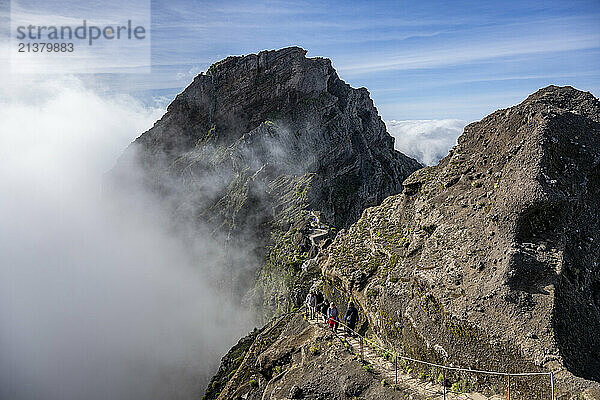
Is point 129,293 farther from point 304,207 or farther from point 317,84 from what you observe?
point 317,84

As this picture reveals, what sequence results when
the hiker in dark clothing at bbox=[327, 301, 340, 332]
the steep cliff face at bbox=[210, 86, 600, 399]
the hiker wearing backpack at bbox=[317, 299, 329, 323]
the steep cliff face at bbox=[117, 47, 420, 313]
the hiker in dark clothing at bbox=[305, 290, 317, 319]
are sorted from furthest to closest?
1. the steep cliff face at bbox=[117, 47, 420, 313]
2. the hiker in dark clothing at bbox=[305, 290, 317, 319]
3. the hiker wearing backpack at bbox=[317, 299, 329, 323]
4. the hiker in dark clothing at bbox=[327, 301, 340, 332]
5. the steep cliff face at bbox=[210, 86, 600, 399]

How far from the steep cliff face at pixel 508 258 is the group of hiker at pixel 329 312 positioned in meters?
0.78

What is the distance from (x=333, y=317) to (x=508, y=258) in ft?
38.8

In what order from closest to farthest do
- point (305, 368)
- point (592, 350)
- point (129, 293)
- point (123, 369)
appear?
point (592, 350)
point (305, 368)
point (123, 369)
point (129, 293)

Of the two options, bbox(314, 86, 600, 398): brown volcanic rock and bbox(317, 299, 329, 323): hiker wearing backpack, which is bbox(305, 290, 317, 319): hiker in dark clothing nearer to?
bbox(317, 299, 329, 323): hiker wearing backpack

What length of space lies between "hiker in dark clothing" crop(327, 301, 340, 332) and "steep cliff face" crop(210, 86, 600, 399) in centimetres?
170

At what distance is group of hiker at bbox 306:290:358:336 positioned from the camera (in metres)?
28.0

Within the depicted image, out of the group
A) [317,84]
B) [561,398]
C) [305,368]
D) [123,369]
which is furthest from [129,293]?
[561,398]

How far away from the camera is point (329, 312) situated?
1150 inches

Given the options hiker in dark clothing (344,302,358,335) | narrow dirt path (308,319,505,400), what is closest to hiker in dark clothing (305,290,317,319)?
hiker in dark clothing (344,302,358,335)

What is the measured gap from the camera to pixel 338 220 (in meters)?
76.6

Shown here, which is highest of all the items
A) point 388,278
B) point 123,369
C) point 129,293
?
point 388,278

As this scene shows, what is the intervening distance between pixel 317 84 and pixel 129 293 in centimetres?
5617

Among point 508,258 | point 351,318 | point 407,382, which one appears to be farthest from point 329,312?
point 508,258
